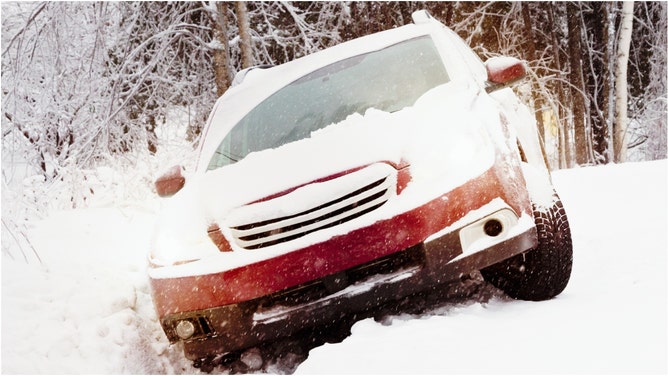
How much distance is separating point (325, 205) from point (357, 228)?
0.21m

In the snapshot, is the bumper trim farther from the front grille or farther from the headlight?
the front grille

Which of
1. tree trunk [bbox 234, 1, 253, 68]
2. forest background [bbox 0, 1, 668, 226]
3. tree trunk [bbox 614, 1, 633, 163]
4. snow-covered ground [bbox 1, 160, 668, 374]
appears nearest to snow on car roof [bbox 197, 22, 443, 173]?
snow-covered ground [bbox 1, 160, 668, 374]

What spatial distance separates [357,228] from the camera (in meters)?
2.64

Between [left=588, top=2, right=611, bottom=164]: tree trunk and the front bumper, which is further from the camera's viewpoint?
[left=588, top=2, right=611, bottom=164]: tree trunk

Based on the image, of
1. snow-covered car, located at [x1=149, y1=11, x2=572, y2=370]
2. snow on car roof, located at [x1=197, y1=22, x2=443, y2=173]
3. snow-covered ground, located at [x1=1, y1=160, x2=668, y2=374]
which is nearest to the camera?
snow-covered ground, located at [x1=1, y1=160, x2=668, y2=374]

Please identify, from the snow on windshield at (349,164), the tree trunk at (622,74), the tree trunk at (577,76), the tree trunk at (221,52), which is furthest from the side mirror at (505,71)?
the tree trunk at (577,76)

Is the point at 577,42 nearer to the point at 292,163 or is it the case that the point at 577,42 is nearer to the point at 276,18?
the point at 276,18

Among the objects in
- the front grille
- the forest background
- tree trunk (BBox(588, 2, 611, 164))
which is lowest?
tree trunk (BBox(588, 2, 611, 164))

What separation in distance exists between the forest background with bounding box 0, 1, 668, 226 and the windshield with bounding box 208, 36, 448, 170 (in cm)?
323

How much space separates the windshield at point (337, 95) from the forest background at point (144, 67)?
127 inches

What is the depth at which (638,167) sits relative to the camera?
22.9 ft

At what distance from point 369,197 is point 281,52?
942 centimetres

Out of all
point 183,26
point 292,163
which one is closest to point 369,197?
point 292,163

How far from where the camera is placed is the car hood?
280 cm
